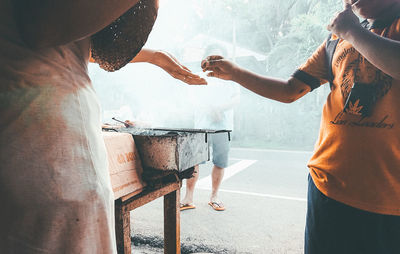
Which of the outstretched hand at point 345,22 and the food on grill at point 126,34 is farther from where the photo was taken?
the outstretched hand at point 345,22

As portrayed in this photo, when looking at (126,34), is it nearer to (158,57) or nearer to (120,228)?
(158,57)

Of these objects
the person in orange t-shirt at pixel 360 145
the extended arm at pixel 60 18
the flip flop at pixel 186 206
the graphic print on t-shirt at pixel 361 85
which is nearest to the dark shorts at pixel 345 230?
the person in orange t-shirt at pixel 360 145

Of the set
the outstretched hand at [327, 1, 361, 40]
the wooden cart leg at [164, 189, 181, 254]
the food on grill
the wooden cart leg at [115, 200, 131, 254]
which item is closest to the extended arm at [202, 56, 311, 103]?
the outstretched hand at [327, 1, 361, 40]

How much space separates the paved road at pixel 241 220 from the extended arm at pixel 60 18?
8.02 feet

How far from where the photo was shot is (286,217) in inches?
129

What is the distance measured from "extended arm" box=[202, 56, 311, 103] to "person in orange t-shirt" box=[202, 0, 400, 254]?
30 cm

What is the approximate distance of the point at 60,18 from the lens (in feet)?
1.79

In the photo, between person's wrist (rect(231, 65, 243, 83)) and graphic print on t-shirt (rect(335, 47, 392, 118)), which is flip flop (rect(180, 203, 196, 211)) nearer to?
person's wrist (rect(231, 65, 243, 83))

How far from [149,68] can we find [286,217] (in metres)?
6.67

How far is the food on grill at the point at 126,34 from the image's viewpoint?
862mm

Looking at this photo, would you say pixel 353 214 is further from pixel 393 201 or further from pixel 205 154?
pixel 205 154

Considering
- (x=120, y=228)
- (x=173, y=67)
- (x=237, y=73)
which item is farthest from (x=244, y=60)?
(x=120, y=228)

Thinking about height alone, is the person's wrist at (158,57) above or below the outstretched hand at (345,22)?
below

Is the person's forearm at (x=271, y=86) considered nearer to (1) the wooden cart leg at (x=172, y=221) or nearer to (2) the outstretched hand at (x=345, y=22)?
(2) the outstretched hand at (x=345, y=22)
